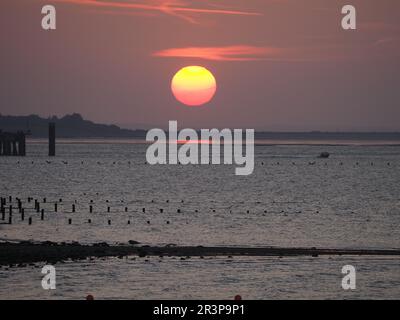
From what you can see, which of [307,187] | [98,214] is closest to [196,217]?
[98,214]

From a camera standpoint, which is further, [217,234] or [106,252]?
[217,234]

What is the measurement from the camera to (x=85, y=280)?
147 feet

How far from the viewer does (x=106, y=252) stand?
172 ft

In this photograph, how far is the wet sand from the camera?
4916cm

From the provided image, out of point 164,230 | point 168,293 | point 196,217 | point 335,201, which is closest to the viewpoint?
point 168,293

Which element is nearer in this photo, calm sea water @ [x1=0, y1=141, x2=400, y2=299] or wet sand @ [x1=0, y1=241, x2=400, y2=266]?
calm sea water @ [x1=0, y1=141, x2=400, y2=299]

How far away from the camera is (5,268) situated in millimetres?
46312

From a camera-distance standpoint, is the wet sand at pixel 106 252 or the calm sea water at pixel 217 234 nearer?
the calm sea water at pixel 217 234

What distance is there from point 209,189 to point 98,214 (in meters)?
63.8

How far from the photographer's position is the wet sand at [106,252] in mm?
49156
